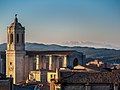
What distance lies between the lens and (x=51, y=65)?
179 ft

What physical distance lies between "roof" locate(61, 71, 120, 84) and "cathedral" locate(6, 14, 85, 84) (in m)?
22.7

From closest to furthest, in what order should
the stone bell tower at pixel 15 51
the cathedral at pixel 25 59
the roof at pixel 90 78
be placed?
the roof at pixel 90 78
the cathedral at pixel 25 59
the stone bell tower at pixel 15 51

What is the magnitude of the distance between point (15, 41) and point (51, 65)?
4950mm

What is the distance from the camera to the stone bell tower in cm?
5203

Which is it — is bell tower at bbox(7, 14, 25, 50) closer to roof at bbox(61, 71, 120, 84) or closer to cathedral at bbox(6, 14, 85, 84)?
cathedral at bbox(6, 14, 85, 84)

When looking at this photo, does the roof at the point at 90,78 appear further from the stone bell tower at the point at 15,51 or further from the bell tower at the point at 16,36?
the bell tower at the point at 16,36

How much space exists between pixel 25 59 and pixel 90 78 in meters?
27.0

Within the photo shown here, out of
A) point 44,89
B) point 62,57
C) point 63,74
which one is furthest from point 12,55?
point 63,74

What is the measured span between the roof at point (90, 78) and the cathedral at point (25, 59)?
22.7 meters

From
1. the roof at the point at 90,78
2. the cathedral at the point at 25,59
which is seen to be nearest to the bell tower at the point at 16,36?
the cathedral at the point at 25,59

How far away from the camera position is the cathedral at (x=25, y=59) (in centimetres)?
5188

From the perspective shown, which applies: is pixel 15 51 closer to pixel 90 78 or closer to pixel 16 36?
pixel 16 36

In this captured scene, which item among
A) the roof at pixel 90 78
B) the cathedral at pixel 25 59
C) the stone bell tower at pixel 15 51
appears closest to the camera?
the roof at pixel 90 78

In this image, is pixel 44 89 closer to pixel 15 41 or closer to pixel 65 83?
pixel 65 83
